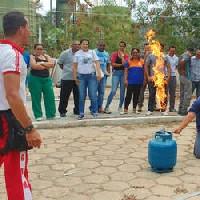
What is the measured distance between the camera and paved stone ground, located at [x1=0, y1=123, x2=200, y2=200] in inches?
193

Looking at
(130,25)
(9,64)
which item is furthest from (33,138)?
(130,25)

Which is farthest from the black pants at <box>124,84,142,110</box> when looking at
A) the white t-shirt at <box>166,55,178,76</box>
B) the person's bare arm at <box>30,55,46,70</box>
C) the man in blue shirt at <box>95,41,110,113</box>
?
the person's bare arm at <box>30,55,46,70</box>

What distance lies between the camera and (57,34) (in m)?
18.3

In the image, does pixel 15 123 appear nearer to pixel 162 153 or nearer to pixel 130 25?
pixel 162 153

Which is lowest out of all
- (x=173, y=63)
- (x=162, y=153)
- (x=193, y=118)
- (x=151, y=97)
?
(x=162, y=153)

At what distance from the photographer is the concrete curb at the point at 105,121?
8.53 m

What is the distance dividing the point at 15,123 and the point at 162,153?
2641 mm

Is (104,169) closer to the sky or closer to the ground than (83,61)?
closer to the ground

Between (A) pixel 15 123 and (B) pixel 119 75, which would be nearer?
(A) pixel 15 123

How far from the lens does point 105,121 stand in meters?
8.90

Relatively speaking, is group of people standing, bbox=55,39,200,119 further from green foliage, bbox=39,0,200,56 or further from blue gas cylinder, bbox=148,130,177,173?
green foliage, bbox=39,0,200,56

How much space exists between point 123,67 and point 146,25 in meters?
6.86

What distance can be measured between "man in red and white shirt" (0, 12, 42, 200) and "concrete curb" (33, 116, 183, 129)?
16.5 ft

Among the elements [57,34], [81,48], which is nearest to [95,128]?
[81,48]
